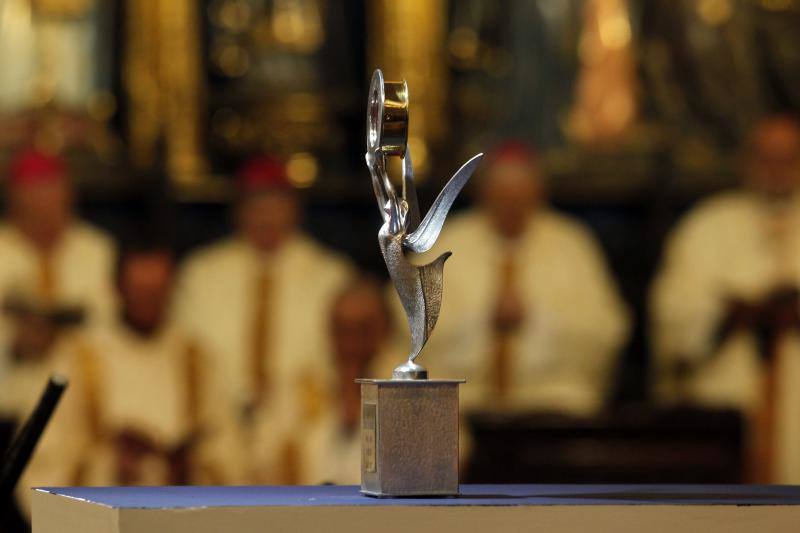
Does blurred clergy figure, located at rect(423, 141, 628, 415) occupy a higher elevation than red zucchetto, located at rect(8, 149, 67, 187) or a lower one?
lower

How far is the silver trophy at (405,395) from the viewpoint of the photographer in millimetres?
2227

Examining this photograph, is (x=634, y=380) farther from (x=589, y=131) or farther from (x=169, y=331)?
(x=169, y=331)

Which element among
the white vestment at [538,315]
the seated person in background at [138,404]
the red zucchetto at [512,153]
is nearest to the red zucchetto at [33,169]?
the seated person in background at [138,404]

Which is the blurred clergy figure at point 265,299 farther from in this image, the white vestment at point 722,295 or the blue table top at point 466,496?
the blue table top at point 466,496

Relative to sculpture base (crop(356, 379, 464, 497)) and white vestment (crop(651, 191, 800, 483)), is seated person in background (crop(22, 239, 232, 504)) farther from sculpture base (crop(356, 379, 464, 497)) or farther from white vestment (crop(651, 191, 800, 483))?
sculpture base (crop(356, 379, 464, 497))

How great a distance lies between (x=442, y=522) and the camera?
1976 mm

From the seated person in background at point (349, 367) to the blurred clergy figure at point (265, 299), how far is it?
164 mm

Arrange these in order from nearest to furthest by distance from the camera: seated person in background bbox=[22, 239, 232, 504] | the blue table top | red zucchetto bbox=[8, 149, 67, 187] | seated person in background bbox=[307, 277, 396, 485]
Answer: the blue table top, seated person in background bbox=[22, 239, 232, 504], seated person in background bbox=[307, 277, 396, 485], red zucchetto bbox=[8, 149, 67, 187]

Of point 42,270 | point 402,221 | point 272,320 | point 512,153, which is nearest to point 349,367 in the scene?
point 272,320

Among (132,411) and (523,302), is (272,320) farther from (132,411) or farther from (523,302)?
(523,302)

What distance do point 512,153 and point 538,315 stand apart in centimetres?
79

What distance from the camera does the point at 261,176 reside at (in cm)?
885

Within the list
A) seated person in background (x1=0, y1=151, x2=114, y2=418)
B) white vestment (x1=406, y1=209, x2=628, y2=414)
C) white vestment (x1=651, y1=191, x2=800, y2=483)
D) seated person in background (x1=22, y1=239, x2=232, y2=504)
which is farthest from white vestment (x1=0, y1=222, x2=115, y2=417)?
white vestment (x1=651, y1=191, x2=800, y2=483)

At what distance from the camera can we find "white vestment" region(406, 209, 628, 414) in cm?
891
